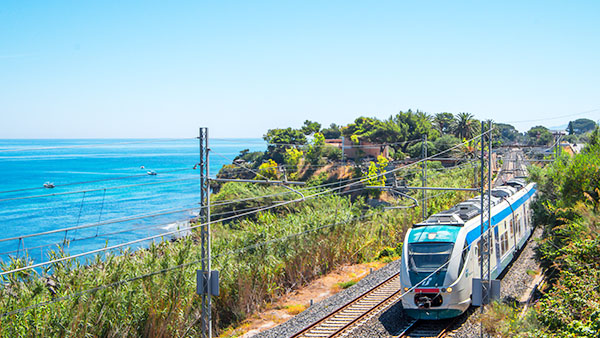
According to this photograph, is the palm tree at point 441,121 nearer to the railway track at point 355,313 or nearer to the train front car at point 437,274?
the railway track at point 355,313

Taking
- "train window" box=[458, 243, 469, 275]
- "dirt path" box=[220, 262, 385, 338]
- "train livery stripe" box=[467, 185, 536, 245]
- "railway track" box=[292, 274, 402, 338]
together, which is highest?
"train livery stripe" box=[467, 185, 536, 245]

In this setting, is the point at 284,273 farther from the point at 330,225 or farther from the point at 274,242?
the point at 330,225

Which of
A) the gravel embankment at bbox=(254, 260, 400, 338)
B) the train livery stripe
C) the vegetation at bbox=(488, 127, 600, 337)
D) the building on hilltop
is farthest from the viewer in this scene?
the building on hilltop

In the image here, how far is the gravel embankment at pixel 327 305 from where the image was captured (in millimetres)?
14430

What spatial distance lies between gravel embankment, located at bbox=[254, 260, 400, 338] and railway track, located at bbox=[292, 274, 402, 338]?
0.86 feet

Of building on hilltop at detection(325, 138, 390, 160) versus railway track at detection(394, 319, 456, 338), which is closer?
railway track at detection(394, 319, 456, 338)

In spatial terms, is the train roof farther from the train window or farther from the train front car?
the train window

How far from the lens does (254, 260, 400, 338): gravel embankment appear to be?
47.3 ft

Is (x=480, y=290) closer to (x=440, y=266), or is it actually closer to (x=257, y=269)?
(x=440, y=266)

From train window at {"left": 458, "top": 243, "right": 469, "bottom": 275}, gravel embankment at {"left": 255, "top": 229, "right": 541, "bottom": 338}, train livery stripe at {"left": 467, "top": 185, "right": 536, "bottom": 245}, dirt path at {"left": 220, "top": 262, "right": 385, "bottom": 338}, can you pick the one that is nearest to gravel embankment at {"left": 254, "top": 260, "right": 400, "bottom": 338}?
gravel embankment at {"left": 255, "top": 229, "right": 541, "bottom": 338}

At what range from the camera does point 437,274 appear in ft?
44.4

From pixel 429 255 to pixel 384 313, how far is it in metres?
2.49

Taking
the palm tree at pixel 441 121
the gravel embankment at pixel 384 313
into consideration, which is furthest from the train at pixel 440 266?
the palm tree at pixel 441 121

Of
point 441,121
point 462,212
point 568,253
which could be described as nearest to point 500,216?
point 462,212
